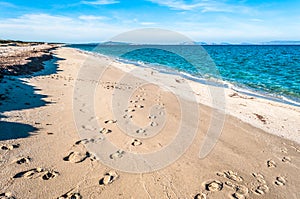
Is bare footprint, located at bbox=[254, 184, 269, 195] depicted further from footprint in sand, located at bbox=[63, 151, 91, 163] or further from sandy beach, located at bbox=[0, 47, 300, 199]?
footprint in sand, located at bbox=[63, 151, 91, 163]

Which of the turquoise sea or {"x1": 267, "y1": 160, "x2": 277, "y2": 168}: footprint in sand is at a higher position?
{"x1": 267, "y1": 160, "x2": 277, "y2": 168}: footprint in sand

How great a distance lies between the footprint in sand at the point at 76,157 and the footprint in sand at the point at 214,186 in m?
2.40

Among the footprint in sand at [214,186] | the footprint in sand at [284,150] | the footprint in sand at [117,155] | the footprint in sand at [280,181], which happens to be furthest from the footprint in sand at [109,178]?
the footprint in sand at [284,150]

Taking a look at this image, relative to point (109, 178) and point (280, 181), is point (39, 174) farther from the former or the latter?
point (280, 181)

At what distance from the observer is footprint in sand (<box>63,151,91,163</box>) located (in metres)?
4.52

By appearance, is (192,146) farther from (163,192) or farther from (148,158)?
(163,192)

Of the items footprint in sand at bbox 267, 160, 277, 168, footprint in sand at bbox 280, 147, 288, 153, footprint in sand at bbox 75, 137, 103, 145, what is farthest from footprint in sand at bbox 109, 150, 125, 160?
footprint in sand at bbox 280, 147, 288, 153

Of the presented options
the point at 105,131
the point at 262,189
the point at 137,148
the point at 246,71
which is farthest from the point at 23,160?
the point at 246,71

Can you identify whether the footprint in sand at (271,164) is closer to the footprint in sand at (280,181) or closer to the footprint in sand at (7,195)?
the footprint in sand at (280,181)

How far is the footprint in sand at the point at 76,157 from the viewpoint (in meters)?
4.52

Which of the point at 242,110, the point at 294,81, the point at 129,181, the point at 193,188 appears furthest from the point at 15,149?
the point at 294,81

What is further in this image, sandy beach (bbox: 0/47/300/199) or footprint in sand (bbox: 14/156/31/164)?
footprint in sand (bbox: 14/156/31/164)

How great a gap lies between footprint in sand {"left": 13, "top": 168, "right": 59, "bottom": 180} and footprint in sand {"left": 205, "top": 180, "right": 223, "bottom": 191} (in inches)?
103

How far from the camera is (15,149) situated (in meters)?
4.67
